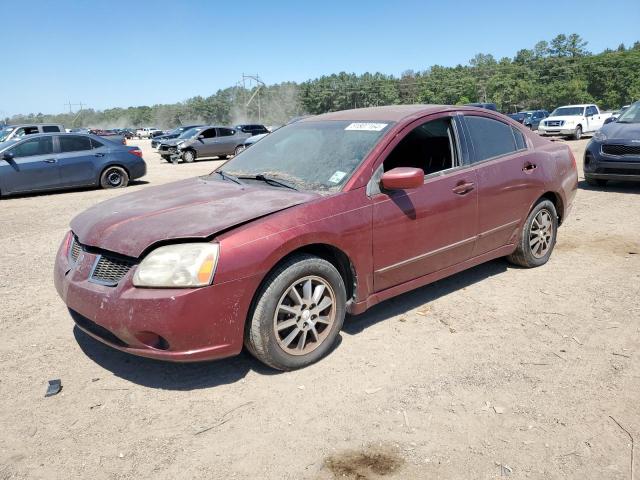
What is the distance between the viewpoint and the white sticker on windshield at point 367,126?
12.9 feet

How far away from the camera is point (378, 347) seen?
3674 mm

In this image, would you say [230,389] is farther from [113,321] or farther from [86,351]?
[86,351]

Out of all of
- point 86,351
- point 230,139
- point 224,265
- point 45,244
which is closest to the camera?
point 224,265

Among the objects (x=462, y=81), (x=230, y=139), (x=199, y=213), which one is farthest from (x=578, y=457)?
(x=462, y=81)

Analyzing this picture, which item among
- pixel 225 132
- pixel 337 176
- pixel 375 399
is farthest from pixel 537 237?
pixel 225 132

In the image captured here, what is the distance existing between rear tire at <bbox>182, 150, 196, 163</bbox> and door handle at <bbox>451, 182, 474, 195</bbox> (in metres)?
20.1

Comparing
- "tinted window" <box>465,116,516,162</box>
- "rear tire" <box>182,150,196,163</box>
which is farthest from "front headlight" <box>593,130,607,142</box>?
"rear tire" <box>182,150,196,163</box>

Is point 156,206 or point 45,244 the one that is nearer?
point 156,206

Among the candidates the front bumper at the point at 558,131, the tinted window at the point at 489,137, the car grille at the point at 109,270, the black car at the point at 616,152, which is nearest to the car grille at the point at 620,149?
the black car at the point at 616,152

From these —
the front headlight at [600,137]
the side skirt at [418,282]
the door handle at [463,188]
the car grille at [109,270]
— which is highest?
the front headlight at [600,137]

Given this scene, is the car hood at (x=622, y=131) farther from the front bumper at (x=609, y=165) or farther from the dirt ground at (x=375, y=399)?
the dirt ground at (x=375, y=399)

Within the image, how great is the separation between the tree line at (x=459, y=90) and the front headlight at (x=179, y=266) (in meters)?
72.2

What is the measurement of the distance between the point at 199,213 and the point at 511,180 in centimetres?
288

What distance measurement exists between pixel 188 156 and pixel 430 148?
20.0 meters
